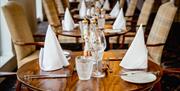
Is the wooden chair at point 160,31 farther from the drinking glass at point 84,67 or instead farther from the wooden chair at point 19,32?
the drinking glass at point 84,67

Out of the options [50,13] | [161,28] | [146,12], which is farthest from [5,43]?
[161,28]

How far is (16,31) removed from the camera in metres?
2.99

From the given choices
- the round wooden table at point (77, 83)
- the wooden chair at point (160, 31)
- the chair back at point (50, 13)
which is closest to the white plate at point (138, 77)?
the round wooden table at point (77, 83)

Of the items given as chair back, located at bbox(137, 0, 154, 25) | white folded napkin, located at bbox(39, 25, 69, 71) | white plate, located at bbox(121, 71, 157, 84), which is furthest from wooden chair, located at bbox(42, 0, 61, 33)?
white plate, located at bbox(121, 71, 157, 84)

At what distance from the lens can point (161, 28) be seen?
3020mm

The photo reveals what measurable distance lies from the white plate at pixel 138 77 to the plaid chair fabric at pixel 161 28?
1150 mm

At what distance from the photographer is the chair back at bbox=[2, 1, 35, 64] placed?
2.95m

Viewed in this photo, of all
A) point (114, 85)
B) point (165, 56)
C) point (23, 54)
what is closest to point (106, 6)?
point (165, 56)

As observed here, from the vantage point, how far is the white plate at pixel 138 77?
70.2 inches

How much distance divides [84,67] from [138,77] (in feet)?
1.09

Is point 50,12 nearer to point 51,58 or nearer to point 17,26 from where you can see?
point 17,26

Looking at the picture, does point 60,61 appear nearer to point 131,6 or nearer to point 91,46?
point 91,46

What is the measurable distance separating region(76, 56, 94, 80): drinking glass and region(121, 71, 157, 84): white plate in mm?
214

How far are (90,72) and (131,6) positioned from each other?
3.74 m
